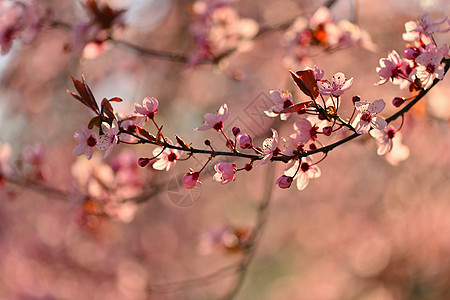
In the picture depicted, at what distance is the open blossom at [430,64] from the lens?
0.67 meters

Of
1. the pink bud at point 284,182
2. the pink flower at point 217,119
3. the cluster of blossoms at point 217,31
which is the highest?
the cluster of blossoms at point 217,31

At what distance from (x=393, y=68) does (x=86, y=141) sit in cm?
53

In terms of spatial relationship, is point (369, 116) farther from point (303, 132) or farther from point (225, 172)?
point (225, 172)

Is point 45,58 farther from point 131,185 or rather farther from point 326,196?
point 326,196

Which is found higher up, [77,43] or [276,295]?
[276,295]

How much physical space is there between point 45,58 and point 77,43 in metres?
2.22

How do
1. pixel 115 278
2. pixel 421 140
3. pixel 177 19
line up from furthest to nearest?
pixel 115 278, pixel 177 19, pixel 421 140

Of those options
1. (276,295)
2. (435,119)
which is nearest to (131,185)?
(435,119)

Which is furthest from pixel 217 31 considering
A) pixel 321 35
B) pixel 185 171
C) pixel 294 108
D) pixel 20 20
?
pixel 185 171

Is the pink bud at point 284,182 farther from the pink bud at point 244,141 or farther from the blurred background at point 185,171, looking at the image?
the blurred background at point 185,171

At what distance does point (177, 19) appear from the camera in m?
3.21

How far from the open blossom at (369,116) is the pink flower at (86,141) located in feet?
1.39

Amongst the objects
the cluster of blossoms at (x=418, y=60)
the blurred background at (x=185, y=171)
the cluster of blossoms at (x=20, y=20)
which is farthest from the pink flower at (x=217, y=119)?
the blurred background at (x=185, y=171)

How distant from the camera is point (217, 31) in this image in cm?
157
